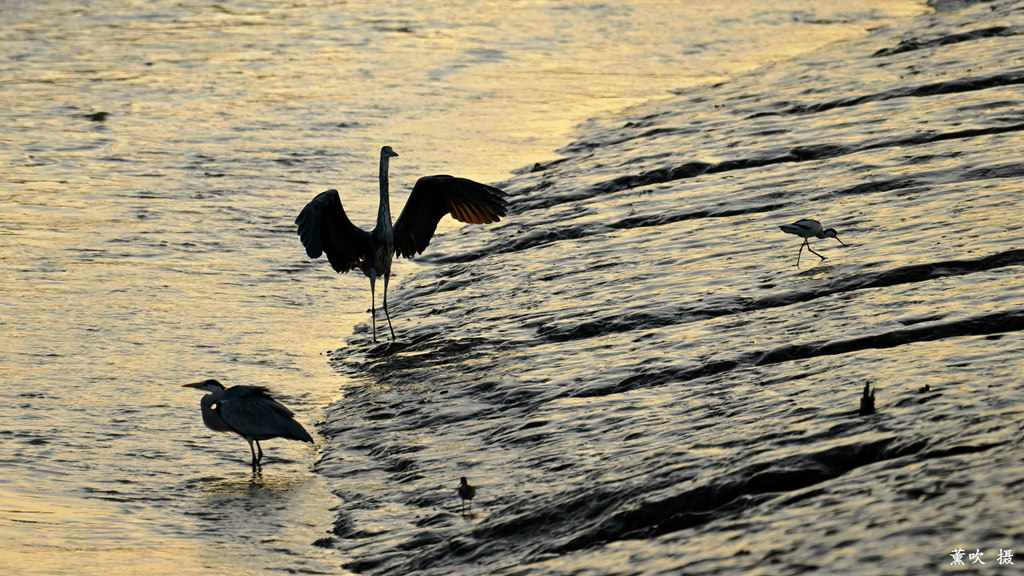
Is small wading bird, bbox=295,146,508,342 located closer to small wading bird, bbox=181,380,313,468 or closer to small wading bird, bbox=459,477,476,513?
small wading bird, bbox=181,380,313,468

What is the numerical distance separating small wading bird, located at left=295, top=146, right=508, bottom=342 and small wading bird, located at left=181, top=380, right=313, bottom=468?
7.71 ft

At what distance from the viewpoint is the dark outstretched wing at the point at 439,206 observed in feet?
36.3

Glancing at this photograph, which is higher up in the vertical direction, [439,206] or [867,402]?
[439,206]

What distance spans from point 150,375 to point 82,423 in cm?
98

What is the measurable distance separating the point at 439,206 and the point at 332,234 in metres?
1.02

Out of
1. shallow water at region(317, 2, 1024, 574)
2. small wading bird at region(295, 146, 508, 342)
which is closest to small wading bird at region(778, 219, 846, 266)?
shallow water at region(317, 2, 1024, 574)

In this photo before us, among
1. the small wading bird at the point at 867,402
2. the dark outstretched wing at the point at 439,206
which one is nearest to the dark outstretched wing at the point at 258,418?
the small wading bird at the point at 867,402

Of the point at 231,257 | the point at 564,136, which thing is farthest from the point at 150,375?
the point at 564,136

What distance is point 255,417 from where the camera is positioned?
26.1 ft

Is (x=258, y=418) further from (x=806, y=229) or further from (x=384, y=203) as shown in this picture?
(x=806, y=229)

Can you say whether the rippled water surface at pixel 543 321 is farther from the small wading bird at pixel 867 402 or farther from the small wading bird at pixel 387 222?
the small wading bird at pixel 387 222

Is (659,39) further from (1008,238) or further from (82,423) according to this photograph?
(82,423)

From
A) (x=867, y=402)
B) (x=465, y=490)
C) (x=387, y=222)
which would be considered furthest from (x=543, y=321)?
(x=867, y=402)

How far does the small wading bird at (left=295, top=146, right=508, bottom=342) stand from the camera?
34.0 feet
